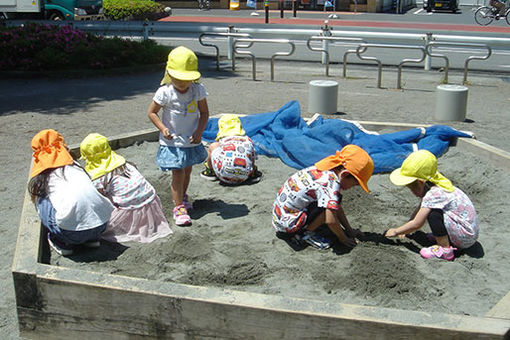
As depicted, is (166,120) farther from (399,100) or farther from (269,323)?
(399,100)

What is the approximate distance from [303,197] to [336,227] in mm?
339

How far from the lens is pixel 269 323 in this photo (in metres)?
3.35

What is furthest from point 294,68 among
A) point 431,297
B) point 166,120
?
point 431,297

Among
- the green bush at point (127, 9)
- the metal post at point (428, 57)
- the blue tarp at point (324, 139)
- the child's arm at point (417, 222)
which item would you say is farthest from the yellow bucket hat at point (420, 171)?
the green bush at point (127, 9)

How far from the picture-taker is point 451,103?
8930 millimetres

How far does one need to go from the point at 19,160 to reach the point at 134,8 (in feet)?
82.0

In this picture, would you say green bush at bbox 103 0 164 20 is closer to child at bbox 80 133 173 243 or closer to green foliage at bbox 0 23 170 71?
green foliage at bbox 0 23 170 71

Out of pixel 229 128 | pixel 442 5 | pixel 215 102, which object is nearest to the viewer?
pixel 229 128

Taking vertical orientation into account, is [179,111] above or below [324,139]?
above

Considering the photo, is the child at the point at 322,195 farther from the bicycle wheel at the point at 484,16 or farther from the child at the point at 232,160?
the bicycle wheel at the point at 484,16

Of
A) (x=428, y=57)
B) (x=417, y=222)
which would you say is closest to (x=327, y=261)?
(x=417, y=222)

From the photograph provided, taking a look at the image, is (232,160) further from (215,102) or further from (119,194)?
(215,102)

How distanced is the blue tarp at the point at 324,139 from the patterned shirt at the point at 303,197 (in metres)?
2.11

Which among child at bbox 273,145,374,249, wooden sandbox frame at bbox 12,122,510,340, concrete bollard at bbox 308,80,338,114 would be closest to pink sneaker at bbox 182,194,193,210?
child at bbox 273,145,374,249
